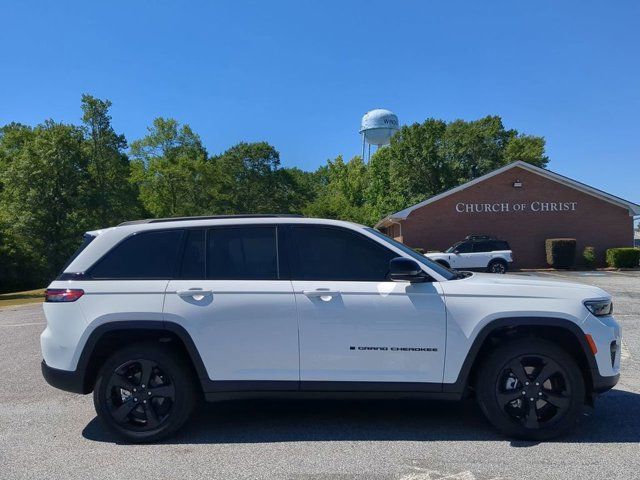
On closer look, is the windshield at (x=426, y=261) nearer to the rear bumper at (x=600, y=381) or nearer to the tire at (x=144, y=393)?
the rear bumper at (x=600, y=381)

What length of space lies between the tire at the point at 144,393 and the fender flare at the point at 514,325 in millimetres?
2238

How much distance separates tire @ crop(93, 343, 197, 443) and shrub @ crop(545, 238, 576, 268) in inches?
1173

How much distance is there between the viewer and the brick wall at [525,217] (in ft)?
106

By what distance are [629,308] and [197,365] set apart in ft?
37.7

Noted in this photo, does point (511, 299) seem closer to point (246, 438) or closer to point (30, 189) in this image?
point (246, 438)

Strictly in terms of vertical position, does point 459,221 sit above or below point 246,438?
above

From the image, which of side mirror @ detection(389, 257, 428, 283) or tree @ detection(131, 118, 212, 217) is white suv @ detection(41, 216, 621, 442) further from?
tree @ detection(131, 118, 212, 217)

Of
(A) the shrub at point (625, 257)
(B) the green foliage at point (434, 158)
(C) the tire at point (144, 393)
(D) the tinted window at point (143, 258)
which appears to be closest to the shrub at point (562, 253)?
(A) the shrub at point (625, 257)

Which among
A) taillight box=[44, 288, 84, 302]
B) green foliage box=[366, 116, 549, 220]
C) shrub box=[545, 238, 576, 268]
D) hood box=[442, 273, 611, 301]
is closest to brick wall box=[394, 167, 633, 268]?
shrub box=[545, 238, 576, 268]

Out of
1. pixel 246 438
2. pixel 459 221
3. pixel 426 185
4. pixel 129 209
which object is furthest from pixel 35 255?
pixel 246 438

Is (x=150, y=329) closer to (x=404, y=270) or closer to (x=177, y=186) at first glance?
(x=404, y=270)

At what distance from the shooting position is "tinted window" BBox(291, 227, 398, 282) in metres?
4.65

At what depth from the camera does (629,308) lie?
494 inches

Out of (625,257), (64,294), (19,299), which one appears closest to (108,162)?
(19,299)
